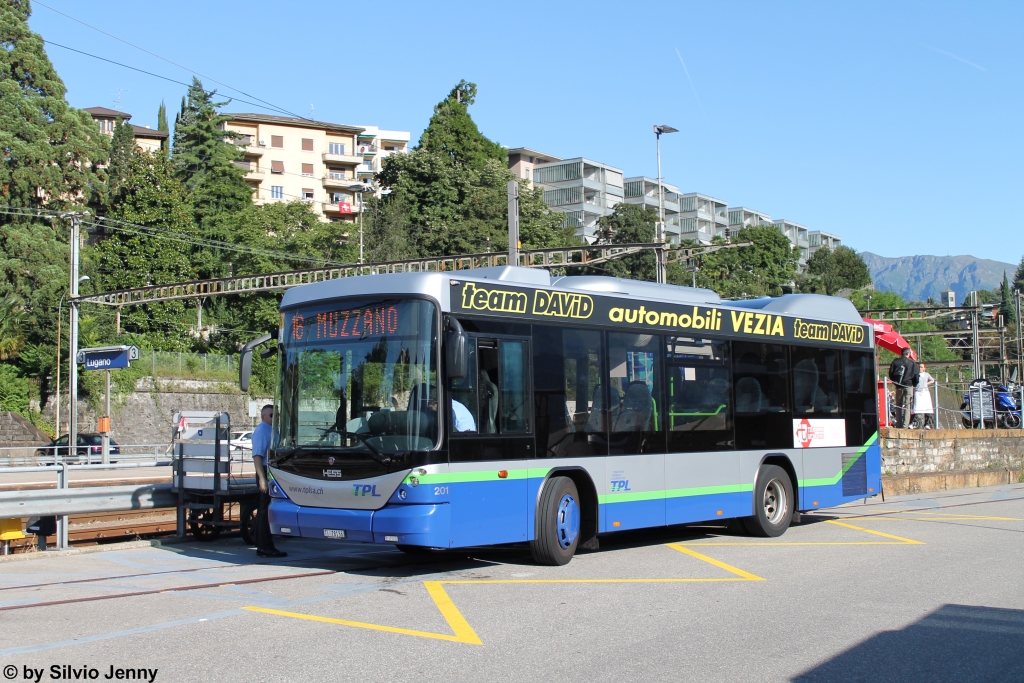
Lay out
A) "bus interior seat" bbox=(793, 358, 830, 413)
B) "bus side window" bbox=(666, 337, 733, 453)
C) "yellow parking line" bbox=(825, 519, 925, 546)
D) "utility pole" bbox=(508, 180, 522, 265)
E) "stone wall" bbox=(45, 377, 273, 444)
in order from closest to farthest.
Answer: "bus side window" bbox=(666, 337, 733, 453) → "yellow parking line" bbox=(825, 519, 925, 546) → "bus interior seat" bbox=(793, 358, 830, 413) → "utility pole" bbox=(508, 180, 522, 265) → "stone wall" bbox=(45, 377, 273, 444)

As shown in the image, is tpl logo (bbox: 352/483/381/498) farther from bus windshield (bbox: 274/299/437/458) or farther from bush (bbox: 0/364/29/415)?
bush (bbox: 0/364/29/415)

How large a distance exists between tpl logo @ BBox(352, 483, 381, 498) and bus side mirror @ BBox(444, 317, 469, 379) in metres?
1.34

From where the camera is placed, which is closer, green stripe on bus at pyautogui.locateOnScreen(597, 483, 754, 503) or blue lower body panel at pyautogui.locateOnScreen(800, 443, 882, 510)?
green stripe on bus at pyautogui.locateOnScreen(597, 483, 754, 503)

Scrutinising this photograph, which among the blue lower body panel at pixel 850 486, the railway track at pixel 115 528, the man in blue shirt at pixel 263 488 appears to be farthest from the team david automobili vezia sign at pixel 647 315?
the railway track at pixel 115 528

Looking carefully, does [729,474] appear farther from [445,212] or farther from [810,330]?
[445,212]

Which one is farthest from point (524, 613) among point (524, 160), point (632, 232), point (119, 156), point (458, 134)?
point (524, 160)

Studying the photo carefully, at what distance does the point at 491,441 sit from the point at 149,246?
55020 millimetres

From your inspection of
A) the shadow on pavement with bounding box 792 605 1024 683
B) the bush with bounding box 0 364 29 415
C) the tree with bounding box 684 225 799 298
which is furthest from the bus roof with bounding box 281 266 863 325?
the tree with bounding box 684 225 799 298

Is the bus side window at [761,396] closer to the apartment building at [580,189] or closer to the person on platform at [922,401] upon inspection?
the person on platform at [922,401]

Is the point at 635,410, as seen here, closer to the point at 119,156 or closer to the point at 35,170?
the point at 35,170

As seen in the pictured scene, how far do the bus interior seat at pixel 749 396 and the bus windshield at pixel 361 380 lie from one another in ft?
17.9

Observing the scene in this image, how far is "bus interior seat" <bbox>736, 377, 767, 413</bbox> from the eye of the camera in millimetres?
14148

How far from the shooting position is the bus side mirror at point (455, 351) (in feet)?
32.8

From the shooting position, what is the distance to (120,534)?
53.1 feet
